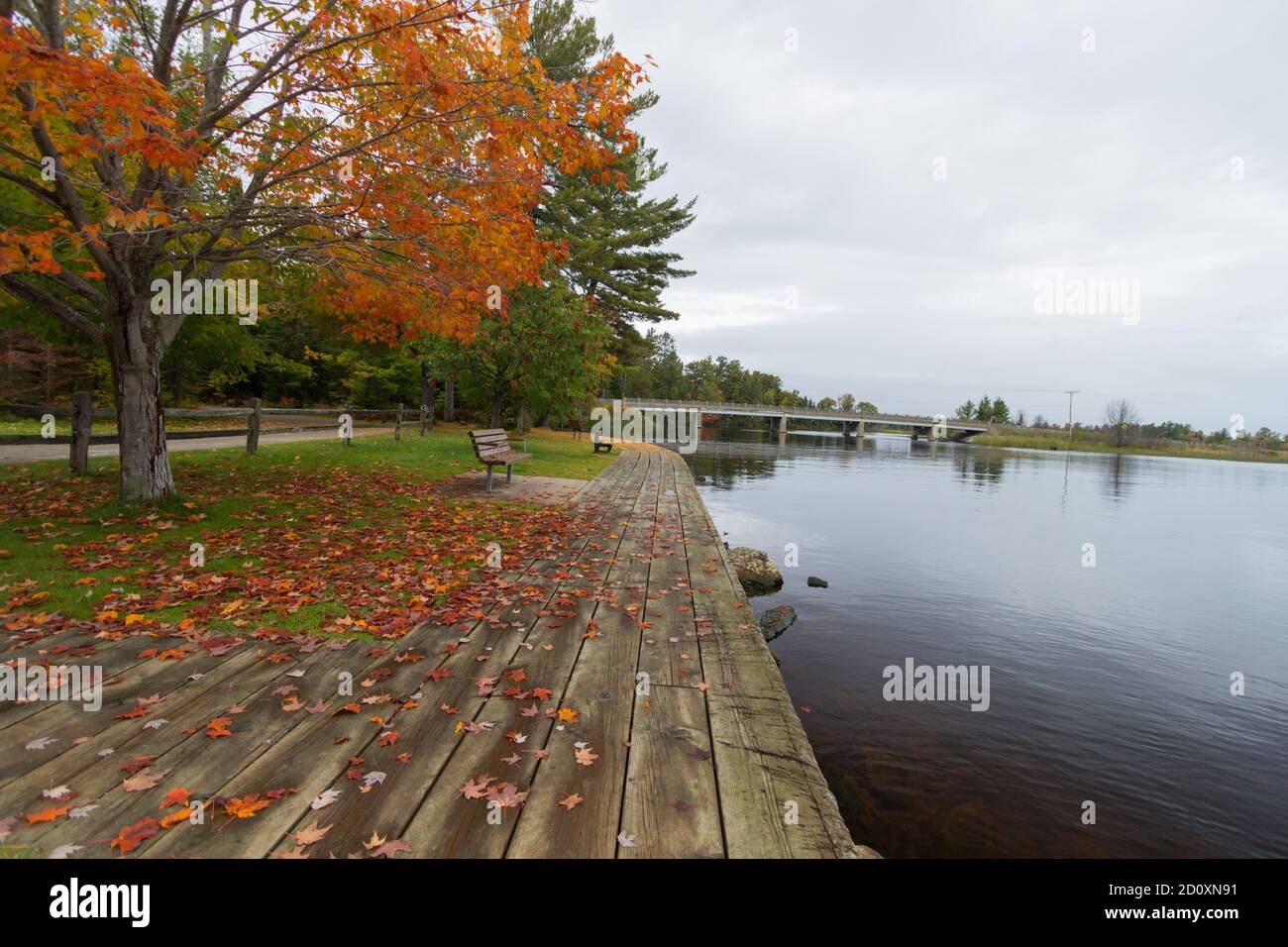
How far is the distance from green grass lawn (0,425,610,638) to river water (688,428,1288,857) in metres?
4.23

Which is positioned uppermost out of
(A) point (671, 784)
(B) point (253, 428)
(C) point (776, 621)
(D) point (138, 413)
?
(D) point (138, 413)

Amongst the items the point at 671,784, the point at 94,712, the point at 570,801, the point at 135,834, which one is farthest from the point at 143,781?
the point at 671,784

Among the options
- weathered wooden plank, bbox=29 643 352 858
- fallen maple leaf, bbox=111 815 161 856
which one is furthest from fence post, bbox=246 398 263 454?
fallen maple leaf, bbox=111 815 161 856

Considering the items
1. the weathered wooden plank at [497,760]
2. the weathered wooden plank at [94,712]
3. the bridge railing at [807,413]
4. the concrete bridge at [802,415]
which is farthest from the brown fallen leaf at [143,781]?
the bridge railing at [807,413]

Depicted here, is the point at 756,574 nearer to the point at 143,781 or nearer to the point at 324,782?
the point at 324,782

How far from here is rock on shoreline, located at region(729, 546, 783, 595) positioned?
1032 cm

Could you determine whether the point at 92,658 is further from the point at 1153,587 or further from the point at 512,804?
the point at 1153,587

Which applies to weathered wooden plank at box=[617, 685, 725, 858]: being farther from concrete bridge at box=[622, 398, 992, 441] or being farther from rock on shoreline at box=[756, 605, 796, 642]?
concrete bridge at box=[622, 398, 992, 441]

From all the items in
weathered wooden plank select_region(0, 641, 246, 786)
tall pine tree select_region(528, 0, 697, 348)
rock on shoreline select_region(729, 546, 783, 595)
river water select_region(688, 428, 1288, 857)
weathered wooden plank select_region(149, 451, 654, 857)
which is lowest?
river water select_region(688, 428, 1288, 857)

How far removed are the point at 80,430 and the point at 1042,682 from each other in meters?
15.5

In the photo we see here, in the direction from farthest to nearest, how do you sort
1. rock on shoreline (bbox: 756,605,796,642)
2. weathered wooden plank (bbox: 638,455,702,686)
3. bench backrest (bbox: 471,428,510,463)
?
bench backrest (bbox: 471,428,510,463), rock on shoreline (bbox: 756,605,796,642), weathered wooden plank (bbox: 638,455,702,686)

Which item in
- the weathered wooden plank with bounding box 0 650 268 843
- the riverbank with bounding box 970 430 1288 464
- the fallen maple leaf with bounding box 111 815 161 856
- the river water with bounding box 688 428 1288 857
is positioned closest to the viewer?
the fallen maple leaf with bounding box 111 815 161 856

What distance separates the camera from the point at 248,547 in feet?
22.7
